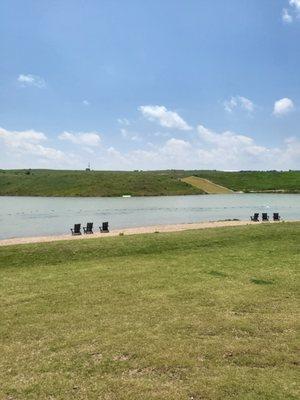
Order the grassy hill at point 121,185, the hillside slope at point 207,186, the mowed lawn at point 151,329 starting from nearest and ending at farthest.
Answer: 1. the mowed lawn at point 151,329
2. the grassy hill at point 121,185
3. the hillside slope at point 207,186

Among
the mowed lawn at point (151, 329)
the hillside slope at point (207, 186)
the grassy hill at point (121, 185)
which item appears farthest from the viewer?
the hillside slope at point (207, 186)

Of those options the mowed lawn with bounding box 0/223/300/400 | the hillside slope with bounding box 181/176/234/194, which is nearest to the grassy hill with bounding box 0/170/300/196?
the hillside slope with bounding box 181/176/234/194

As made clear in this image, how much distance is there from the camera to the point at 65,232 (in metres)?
44.1

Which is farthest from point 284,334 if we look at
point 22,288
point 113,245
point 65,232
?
point 65,232

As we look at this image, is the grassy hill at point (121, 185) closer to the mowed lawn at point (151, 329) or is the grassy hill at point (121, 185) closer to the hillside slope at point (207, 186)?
the hillside slope at point (207, 186)

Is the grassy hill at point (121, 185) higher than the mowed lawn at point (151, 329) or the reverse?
higher

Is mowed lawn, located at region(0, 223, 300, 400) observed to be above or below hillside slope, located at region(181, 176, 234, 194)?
below

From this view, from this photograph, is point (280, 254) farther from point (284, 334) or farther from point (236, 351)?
point (236, 351)

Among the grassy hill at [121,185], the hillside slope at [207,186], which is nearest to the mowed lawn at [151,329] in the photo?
the grassy hill at [121,185]

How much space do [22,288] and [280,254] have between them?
13.3 m

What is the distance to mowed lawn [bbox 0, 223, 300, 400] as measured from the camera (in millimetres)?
8289

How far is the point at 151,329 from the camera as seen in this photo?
36.9 ft

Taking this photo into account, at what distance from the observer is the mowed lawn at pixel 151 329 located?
27.2 feet

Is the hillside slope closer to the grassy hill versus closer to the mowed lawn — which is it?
the grassy hill
